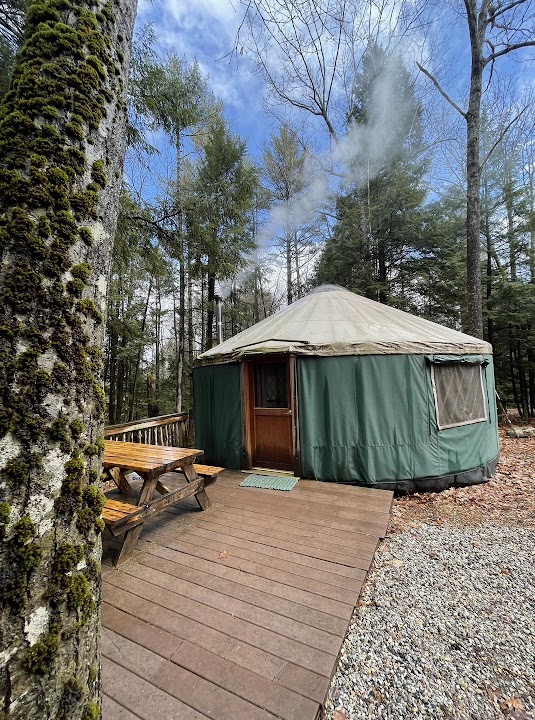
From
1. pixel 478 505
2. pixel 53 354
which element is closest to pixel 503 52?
pixel 478 505

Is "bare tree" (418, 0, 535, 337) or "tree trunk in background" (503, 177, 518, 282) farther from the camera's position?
"tree trunk in background" (503, 177, 518, 282)

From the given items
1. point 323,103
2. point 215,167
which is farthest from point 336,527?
point 323,103

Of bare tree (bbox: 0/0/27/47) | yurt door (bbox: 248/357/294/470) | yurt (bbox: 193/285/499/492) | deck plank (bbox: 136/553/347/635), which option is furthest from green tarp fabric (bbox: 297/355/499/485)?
bare tree (bbox: 0/0/27/47)

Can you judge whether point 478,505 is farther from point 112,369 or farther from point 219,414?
point 112,369

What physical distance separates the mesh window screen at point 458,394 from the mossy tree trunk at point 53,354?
171 inches

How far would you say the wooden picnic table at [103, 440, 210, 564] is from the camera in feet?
7.48

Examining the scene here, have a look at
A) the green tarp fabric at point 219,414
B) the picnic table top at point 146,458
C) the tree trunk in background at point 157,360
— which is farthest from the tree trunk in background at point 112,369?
the picnic table top at point 146,458

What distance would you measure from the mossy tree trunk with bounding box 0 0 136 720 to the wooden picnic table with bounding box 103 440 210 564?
161 cm

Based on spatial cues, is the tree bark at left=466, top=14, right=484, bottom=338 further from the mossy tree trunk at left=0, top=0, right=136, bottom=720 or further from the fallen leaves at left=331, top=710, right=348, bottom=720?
the mossy tree trunk at left=0, top=0, right=136, bottom=720

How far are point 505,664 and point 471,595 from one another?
563 mm

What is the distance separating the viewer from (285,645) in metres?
1.60

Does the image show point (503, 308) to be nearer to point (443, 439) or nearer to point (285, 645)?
point (443, 439)

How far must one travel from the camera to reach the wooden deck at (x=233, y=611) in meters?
1.34

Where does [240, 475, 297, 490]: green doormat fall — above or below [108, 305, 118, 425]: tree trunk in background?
below
